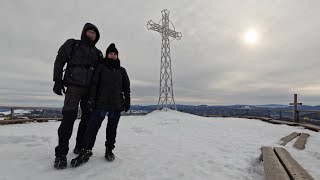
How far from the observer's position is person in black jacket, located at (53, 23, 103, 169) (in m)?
3.88

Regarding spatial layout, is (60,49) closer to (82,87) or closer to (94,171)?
(82,87)

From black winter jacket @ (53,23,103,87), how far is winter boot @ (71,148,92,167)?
984 millimetres

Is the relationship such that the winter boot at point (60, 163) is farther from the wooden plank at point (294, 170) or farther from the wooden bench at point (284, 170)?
the wooden plank at point (294, 170)

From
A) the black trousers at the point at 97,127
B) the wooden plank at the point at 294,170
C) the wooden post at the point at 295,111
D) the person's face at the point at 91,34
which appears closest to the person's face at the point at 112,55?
the person's face at the point at 91,34

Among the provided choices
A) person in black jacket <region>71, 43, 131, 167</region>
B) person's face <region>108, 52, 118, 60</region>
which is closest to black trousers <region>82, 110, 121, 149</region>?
person in black jacket <region>71, 43, 131, 167</region>

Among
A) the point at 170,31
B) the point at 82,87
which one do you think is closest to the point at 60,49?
the point at 82,87

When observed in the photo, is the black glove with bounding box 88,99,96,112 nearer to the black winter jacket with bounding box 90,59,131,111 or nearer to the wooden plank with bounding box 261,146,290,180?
the black winter jacket with bounding box 90,59,131,111

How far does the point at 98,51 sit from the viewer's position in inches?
178

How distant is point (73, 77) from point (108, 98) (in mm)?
620

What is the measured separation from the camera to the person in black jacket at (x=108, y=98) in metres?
4.13

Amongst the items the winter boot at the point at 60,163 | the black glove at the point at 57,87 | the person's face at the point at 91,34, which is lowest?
the winter boot at the point at 60,163

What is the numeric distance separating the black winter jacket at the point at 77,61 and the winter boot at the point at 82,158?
98 centimetres

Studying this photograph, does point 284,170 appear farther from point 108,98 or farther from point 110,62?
point 110,62

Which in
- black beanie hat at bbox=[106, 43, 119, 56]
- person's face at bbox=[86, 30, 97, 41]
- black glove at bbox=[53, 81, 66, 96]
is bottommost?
black glove at bbox=[53, 81, 66, 96]
